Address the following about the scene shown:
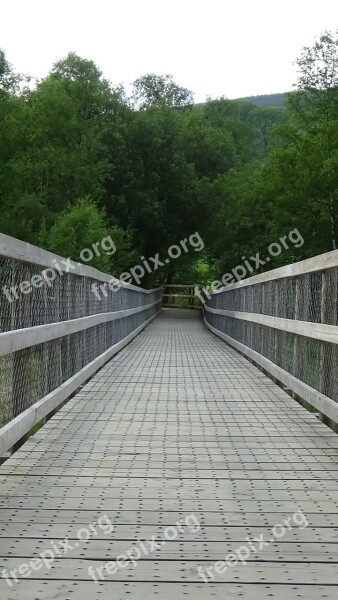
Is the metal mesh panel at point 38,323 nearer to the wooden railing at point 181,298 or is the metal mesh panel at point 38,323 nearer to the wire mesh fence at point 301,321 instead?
the wire mesh fence at point 301,321

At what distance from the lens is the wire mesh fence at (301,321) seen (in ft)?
20.7

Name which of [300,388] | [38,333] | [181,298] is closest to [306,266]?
[300,388]

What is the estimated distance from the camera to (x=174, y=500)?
14.3ft

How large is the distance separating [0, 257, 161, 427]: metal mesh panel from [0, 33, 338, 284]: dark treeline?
2847 centimetres

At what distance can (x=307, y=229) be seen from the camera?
1756 inches

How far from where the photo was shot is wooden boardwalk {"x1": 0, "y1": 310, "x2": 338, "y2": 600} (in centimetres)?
321

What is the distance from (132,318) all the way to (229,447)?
1276cm

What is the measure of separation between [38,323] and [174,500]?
205 centimetres

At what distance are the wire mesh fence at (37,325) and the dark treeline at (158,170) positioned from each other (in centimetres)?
2850

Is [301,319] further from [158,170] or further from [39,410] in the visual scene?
[158,170]

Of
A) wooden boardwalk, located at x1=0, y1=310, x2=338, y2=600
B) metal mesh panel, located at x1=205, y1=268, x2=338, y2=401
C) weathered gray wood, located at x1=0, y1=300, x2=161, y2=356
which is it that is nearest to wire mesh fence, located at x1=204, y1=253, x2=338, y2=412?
metal mesh panel, located at x1=205, y1=268, x2=338, y2=401

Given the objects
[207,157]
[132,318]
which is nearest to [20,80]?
[207,157]

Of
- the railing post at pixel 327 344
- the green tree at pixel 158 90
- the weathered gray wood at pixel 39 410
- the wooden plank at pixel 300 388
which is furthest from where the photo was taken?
the green tree at pixel 158 90

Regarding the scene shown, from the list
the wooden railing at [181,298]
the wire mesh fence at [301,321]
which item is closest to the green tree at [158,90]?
the wooden railing at [181,298]
